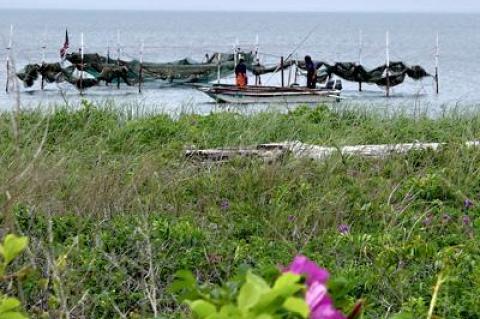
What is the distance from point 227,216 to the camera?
26.0 ft

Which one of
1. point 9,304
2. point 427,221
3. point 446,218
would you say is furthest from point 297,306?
point 446,218

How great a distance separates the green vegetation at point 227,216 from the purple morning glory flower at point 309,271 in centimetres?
242

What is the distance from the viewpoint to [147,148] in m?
10.9

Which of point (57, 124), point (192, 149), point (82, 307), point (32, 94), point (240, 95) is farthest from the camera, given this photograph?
point (32, 94)

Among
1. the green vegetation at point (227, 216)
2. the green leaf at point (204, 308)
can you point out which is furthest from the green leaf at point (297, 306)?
the green vegetation at point (227, 216)

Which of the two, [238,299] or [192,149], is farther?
[192,149]

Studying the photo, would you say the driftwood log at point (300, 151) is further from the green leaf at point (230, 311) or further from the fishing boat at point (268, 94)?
the fishing boat at point (268, 94)

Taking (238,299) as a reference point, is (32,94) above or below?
below

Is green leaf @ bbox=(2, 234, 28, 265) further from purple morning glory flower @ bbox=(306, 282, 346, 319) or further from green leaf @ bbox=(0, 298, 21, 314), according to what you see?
purple morning glory flower @ bbox=(306, 282, 346, 319)

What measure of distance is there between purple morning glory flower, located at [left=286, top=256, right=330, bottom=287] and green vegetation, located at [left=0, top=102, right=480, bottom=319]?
2.42m

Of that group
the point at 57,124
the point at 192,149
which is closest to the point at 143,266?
the point at 192,149

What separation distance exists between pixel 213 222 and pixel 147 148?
321 cm

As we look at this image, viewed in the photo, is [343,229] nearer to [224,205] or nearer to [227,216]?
[227,216]

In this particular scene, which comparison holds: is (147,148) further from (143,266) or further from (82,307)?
(82,307)
